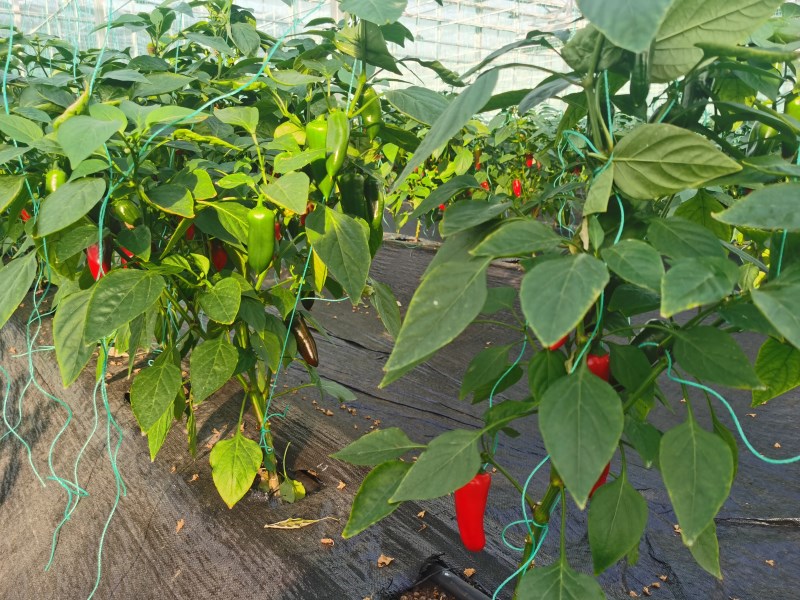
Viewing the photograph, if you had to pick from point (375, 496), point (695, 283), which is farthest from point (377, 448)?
point (695, 283)

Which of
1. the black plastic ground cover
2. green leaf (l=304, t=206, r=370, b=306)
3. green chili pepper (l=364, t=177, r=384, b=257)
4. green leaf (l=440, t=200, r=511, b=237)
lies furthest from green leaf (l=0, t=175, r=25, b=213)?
the black plastic ground cover

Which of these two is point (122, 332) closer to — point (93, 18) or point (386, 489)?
point (386, 489)

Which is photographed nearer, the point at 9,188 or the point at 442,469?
the point at 442,469

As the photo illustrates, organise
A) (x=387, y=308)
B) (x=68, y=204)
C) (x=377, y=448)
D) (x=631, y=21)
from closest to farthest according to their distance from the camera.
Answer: (x=631, y=21)
(x=377, y=448)
(x=68, y=204)
(x=387, y=308)

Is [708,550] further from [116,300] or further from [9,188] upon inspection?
[9,188]

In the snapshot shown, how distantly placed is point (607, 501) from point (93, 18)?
825 cm

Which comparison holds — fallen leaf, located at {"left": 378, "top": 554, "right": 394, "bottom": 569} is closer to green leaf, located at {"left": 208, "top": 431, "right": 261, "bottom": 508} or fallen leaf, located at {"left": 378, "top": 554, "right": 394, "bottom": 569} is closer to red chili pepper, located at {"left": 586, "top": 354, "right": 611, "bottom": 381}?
green leaf, located at {"left": 208, "top": 431, "right": 261, "bottom": 508}

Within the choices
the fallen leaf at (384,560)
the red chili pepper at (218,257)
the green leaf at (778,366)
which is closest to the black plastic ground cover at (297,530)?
the fallen leaf at (384,560)

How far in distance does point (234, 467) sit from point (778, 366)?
991mm

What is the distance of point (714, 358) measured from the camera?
1.78 ft

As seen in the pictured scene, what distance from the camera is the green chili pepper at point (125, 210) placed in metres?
1.04

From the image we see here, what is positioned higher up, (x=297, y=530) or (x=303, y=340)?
(x=303, y=340)

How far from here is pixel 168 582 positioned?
1.28 m

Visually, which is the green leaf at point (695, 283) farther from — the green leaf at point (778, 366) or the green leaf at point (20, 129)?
the green leaf at point (20, 129)
